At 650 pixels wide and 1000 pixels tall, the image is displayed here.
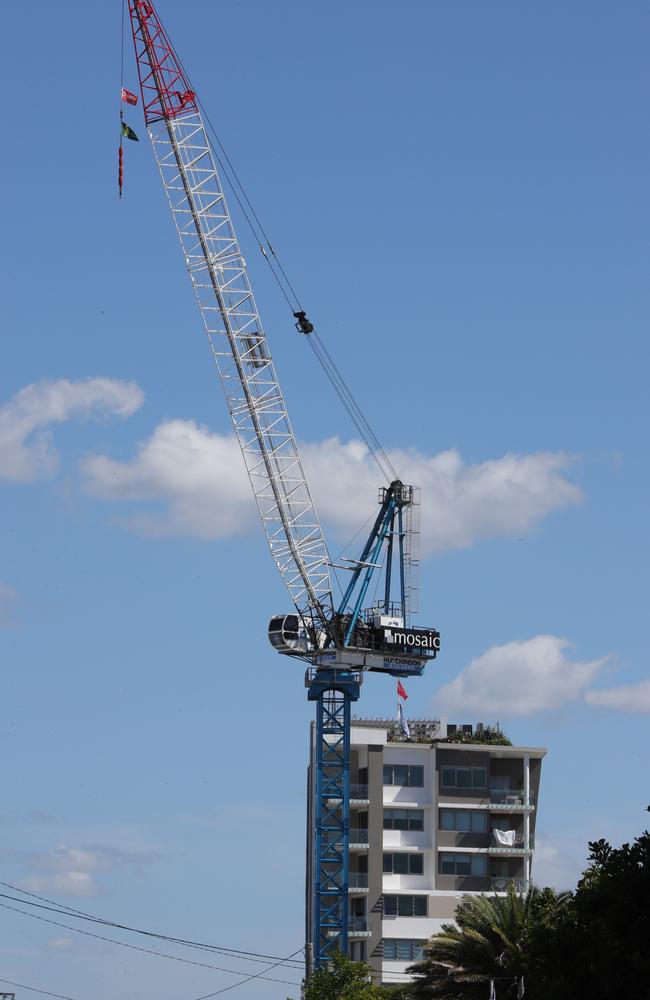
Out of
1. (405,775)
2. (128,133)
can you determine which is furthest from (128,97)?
(405,775)

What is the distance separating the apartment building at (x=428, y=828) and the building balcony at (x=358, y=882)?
85mm

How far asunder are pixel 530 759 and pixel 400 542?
23602mm

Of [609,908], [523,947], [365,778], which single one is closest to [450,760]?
[365,778]

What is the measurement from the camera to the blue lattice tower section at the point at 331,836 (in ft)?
524

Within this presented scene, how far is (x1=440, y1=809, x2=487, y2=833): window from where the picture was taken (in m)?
161

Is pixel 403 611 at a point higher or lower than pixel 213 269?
lower

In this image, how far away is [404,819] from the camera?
161125mm

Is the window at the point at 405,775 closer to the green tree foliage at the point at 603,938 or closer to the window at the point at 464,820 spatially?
the window at the point at 464,820

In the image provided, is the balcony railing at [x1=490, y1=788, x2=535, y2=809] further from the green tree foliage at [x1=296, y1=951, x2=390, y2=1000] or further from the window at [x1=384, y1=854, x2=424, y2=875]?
the green tree foliage at [x1=296, y1=951, x2=390, y2=1000]

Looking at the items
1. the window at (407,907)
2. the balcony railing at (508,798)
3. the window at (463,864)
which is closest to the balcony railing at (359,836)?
the window at (407,907)

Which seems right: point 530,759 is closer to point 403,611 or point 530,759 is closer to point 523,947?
point 403,611

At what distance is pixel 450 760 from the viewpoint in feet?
531

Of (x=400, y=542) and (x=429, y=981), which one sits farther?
(x=400, y=542)

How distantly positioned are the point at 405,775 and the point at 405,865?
7474 millimetres
